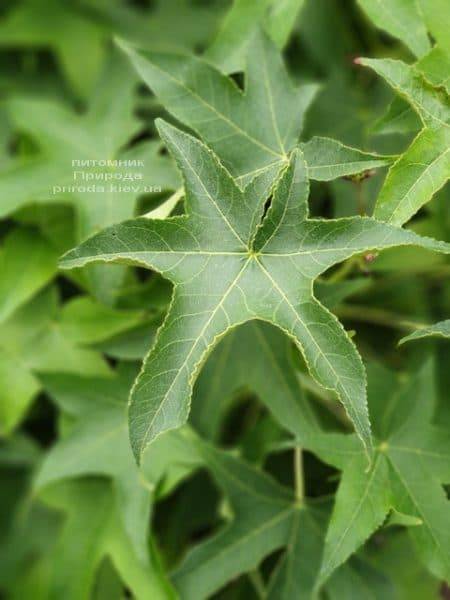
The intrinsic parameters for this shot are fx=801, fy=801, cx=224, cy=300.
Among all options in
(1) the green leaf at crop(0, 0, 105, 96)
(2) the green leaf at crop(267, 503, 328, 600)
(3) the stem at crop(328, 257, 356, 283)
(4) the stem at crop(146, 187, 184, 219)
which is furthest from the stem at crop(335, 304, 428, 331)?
(1) the green leaf at crop(0, 0, 105, 96)

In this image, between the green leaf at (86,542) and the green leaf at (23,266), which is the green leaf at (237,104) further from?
the green leaf at (86,542)

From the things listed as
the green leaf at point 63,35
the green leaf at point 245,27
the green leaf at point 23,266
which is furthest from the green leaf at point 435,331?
the green leaf at point 63,35

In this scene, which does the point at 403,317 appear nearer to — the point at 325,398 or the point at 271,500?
the point at 325,398

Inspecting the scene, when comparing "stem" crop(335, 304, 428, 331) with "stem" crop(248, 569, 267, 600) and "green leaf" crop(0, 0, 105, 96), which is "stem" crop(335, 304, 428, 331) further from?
"green leaf" crop(0, 0, 105, 96)

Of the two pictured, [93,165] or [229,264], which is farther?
[93,165]

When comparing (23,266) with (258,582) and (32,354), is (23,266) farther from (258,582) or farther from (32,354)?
(258,582)

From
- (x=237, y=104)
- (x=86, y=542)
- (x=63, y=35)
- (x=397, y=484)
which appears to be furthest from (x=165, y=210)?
(x=63, y=35)
